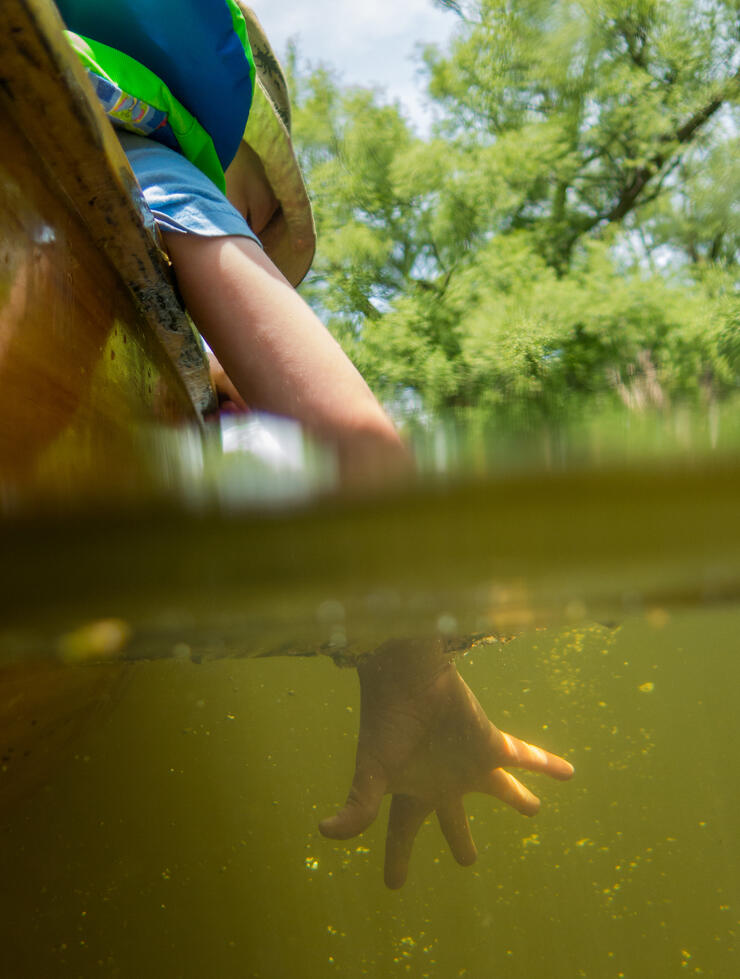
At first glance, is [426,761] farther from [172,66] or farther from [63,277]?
[172,66]

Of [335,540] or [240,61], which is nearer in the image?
[335,540]

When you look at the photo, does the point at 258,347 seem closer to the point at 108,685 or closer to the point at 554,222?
the point at 108,685

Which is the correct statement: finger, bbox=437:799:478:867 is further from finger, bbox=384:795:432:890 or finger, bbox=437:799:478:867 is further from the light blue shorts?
the light blue shorts

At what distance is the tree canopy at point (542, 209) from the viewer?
510cm

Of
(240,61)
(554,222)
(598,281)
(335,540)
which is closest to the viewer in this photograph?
(335,540)

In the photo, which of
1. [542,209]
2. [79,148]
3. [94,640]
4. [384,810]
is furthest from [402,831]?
[542,209]

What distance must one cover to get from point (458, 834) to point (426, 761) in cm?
6

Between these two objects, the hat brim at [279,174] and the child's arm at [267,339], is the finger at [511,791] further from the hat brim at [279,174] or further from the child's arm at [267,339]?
the hat brim at [279,174]

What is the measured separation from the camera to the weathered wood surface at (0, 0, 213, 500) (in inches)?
10.1

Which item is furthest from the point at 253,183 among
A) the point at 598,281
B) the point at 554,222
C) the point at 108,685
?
the point at 554,222

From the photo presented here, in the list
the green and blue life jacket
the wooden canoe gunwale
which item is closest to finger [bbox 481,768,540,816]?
the wooden canoe gunwale

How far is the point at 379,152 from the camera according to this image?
19.4ft

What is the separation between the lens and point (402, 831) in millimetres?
427

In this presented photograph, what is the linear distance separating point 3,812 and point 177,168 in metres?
0.40
